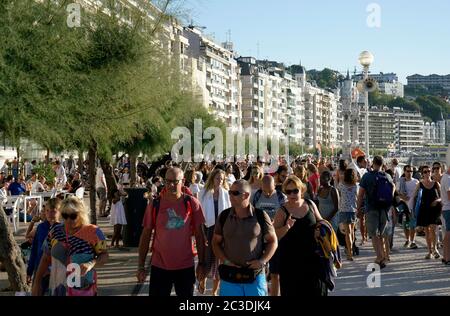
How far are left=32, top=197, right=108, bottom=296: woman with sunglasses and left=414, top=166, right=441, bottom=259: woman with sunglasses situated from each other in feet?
31.3

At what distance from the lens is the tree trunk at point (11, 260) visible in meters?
10.7

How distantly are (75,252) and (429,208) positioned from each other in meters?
9.96

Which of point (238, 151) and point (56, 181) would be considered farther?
point (238, 151)

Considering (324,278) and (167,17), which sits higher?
(167,17)

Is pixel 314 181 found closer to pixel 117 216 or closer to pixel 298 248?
pixel 117 216

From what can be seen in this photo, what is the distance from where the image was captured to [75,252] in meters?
7.13

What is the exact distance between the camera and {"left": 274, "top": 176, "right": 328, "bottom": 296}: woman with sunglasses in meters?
7.73

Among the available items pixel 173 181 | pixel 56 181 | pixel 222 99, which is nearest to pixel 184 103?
pixel 56 181

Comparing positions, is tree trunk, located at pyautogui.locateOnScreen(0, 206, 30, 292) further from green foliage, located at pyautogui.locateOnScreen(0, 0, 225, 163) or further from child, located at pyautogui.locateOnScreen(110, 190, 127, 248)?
child, located at pyautogui.locateOnScreen(110, 190, 127, 248)

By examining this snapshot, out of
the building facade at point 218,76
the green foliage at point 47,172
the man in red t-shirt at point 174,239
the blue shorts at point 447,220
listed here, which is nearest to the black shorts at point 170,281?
the man in red t-shirt at point 174,239
